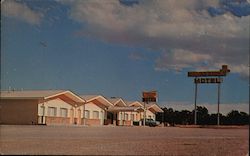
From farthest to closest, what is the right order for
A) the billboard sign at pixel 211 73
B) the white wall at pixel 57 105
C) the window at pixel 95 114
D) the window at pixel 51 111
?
1. the window at pixel 95 114
2. the window at pixel 51 111
3. the white wall at pixel 57 105
4. the billboard sign at pixel 211 73

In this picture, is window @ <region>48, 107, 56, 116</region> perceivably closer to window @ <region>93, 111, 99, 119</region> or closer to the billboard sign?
window @ <region>93, 111, 99, 119</region>

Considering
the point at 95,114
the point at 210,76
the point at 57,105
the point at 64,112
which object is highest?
the point at 210,76

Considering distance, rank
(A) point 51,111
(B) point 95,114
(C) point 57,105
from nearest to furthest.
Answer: (C) point 57,105 → (A) point 51,111 → (B) point 95,114

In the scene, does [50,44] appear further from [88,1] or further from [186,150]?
[186,150]

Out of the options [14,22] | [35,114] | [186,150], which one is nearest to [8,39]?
[14,22]

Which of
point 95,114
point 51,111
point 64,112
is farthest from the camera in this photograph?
point 95,114

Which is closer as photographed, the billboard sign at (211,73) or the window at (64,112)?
the billboard sign at (211,73)

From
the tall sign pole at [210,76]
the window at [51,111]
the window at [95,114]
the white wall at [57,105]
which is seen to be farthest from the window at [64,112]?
the tall sign pole at [210,76]

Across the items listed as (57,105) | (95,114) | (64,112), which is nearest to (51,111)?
(57,105)

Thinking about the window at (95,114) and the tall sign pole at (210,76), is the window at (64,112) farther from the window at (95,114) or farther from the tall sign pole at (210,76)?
the tall sign pole at (210,76)

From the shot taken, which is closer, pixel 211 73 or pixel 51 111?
pixel 211 73

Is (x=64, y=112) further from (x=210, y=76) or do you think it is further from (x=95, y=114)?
(x=210, y=76)

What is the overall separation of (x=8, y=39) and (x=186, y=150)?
16.4 ft

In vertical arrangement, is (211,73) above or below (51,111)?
above
